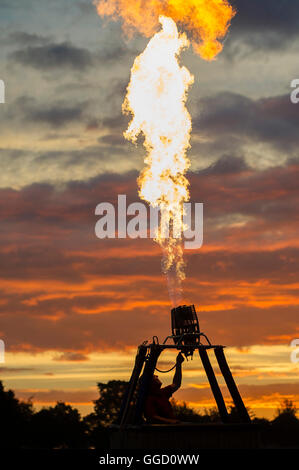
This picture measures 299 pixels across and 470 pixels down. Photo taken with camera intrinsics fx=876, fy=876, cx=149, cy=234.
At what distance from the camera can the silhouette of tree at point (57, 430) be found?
96.9 metres

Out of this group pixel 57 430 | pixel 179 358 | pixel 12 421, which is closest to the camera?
pixel 179 358

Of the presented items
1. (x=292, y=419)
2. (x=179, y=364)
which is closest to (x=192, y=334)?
(x=179, y=364)

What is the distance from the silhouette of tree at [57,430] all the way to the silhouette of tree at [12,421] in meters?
1.40

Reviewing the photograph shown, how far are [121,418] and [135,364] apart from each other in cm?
278

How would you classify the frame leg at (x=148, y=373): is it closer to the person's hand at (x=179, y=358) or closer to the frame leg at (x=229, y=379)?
the person's hand at (x=179, y=358)

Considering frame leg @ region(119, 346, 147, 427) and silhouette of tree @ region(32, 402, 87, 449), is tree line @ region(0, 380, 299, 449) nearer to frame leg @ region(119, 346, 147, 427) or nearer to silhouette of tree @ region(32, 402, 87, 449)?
silhouette of tree @ region(32, 402, 87, 449)

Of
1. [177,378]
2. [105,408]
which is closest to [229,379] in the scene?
[177,378]

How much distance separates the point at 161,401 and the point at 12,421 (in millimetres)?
55471

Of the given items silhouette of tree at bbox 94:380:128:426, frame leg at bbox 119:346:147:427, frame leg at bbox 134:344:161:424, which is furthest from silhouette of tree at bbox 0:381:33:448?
frame leg at bbox 134:344:161:424

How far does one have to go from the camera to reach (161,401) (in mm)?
43625

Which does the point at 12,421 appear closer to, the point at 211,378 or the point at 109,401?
the point at 109,401

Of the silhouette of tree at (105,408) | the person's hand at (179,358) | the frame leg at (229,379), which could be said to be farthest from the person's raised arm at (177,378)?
the silhouette of tree at (105,408)

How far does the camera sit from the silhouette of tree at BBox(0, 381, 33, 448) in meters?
92.4
